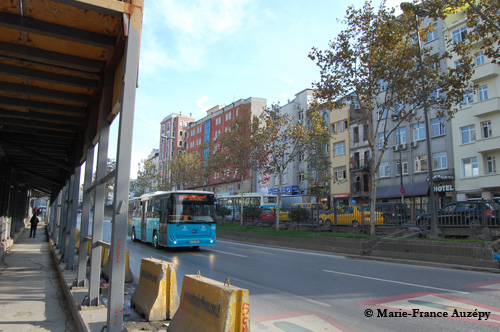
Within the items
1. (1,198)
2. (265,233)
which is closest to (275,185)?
(265,233)

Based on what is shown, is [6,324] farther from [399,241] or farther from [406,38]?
[406,38]

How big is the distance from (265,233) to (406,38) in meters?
13.9

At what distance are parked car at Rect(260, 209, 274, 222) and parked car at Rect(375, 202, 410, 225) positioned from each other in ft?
41.9

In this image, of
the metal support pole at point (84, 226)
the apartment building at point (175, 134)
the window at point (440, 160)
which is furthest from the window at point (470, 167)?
the apartment building at point (175, 134)

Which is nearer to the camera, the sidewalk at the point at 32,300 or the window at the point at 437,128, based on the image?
the sidewalk at the point at 32,300

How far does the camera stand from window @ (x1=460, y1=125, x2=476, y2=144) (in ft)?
109

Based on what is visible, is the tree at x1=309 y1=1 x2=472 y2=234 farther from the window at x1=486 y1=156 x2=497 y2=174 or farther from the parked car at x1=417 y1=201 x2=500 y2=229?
the window at x1=486 y1=156 x2=497 y2=174

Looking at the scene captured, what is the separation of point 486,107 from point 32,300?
3547cm

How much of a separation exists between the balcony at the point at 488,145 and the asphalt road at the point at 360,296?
941 inches

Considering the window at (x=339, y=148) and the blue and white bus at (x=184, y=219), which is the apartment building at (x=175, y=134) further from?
the blue and white bus at (x=184, y=219)

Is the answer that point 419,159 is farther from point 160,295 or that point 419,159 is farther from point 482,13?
point 160,295

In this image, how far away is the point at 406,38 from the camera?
57.3ft

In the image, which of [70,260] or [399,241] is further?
[399,241]

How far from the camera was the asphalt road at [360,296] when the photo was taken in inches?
225
